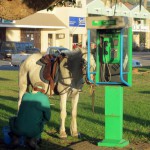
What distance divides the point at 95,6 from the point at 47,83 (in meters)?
60.4

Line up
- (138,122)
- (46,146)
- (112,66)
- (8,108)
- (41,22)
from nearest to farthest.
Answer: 1. (112,66)
2. (46,146)
3. (138,122)
4. (8,108)
5. (41,22)

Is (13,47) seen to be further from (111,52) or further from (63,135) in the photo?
(111,52)

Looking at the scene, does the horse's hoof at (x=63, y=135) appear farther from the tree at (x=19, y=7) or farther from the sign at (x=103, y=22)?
the tree at (x=19, y=7)

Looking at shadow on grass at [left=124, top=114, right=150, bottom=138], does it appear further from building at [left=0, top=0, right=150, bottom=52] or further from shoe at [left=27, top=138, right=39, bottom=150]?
building at [left=0, top=0, right=150, bottom=52]

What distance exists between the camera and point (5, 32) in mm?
63500

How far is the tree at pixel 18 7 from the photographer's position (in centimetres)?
930

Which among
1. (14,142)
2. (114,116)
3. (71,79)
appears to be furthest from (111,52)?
(14,142)

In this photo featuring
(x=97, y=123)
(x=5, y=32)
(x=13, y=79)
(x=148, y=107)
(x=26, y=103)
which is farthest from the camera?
(x=5, y=32)

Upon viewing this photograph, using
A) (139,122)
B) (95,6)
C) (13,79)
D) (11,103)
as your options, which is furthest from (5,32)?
(139,122)

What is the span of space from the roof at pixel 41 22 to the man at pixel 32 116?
52.3 m

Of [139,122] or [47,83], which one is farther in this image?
[139,122]

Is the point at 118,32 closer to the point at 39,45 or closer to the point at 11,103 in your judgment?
the point at 11,103

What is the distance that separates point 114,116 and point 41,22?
5593 centimetres

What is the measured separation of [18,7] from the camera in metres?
9.43
